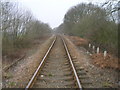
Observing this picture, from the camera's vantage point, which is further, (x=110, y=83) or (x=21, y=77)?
(x=21, y=77)

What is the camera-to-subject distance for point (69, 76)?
29.5 feet

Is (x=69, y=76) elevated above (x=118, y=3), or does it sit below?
below

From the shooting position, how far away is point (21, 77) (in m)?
8.93

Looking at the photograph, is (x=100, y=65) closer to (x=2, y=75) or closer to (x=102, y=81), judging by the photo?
(x=102, y=81)

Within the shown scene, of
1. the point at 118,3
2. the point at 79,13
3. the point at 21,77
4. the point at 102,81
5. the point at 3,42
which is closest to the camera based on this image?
the point at 102,81

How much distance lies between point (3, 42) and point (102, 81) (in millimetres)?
10437

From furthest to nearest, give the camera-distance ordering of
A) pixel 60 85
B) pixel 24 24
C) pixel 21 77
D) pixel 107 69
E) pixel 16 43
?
pixel 24 24 → pixel 16 43 → pixel 107 69 → pixel 21 77 → pixel 60 85

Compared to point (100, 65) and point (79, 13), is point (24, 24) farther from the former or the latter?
point (79, 13)

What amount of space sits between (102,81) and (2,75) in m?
4.34

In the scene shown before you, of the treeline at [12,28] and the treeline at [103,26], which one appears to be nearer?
the treeline at [103,26]

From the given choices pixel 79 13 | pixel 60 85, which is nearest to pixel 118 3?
pixel 60 85

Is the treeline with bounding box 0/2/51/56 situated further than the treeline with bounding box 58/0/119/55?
Yes

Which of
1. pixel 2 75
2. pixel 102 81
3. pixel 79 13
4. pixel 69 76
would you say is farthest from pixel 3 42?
pixel 79 13

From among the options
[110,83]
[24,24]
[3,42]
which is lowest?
[110,83]
